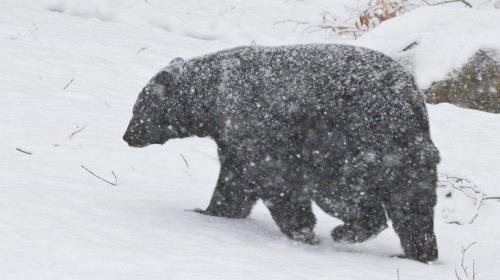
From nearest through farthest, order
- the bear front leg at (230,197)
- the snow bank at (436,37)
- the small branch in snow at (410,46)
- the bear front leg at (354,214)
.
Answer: the bear front leg at (354,214) → the bear front leg at (230,197) → the snow bank at (436,37) → the small branch in snow at (410,46)

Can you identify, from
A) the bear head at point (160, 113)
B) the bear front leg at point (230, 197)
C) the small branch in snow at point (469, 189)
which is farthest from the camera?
the small branch in snow at point (469, 189)

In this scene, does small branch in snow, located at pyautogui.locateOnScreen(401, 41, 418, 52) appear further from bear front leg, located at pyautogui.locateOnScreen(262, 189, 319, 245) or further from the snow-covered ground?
bear front leg, located at pyautogui.locateOnScreen(262, 189, 319, 245)

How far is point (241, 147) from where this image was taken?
4848 millimetres

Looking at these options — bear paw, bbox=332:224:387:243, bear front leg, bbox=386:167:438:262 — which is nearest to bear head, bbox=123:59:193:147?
bear paw, bbox=332:224:387:243

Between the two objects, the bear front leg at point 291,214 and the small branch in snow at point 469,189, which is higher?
the bear front leg at point 291,214

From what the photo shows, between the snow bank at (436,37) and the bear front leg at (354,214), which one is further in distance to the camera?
the snow bank at (436,37)

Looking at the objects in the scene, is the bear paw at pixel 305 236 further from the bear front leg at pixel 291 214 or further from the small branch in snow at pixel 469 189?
the small branch in snow at pixel 469 189

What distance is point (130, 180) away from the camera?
19.1 ft

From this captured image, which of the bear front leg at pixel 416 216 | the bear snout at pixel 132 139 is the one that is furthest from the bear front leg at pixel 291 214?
the bear snout at pixel 132 139

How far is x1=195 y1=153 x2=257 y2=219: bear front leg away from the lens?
5.16 metres

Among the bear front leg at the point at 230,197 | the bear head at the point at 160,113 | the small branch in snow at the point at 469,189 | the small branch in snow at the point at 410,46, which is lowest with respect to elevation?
the small branch in snow at the point at 410,46

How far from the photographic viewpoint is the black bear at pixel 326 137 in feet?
14.9

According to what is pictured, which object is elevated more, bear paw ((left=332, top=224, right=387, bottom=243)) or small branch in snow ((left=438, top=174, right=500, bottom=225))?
bear paw ((left=332, top=224, right=387, bottom=243))

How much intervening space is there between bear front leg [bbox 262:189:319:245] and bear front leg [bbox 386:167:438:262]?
58cm
